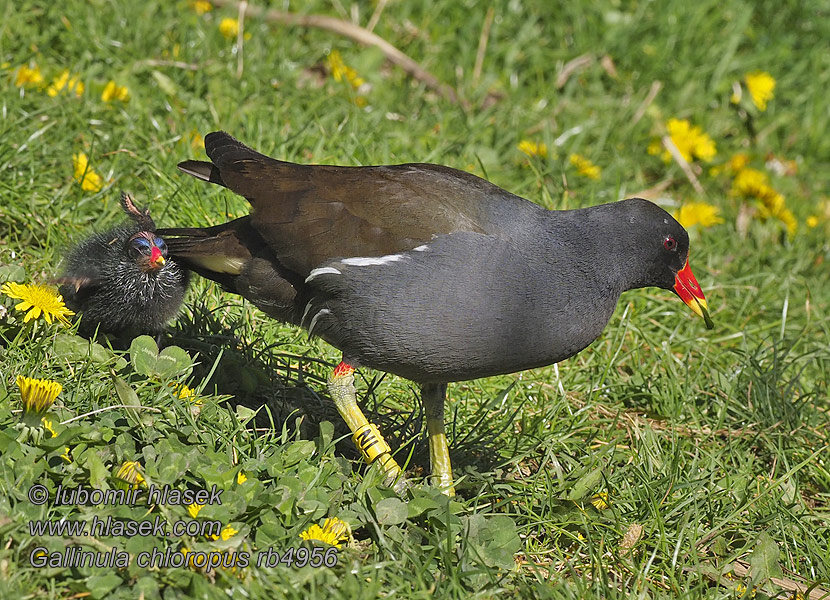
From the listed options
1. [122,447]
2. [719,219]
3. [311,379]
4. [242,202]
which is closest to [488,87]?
[719,219]

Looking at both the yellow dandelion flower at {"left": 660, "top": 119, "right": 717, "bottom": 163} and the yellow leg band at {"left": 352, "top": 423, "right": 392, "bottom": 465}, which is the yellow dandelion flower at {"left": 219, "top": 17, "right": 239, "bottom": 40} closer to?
the yellow dandelion flower at {"left": 660, "top": 119, "right": 717, "bottom": 163}

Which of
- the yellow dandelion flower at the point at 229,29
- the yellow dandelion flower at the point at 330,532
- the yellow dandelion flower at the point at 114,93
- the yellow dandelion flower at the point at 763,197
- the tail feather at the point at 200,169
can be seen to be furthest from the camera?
the yellow dandelion flower at the point at 763,197

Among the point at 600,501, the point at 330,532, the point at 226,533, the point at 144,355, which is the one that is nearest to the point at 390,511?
the point at 330,532

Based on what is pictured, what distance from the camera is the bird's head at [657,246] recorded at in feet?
11.0

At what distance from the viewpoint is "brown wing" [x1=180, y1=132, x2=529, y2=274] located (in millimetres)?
3158

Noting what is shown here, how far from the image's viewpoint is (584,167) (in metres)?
5.54

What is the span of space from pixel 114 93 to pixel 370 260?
231 cm

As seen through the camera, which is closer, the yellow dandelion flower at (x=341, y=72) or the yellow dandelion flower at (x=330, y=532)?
the yellow dandelion flower at (x=330, y=532)

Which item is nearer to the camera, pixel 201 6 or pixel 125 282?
pixel 125 282

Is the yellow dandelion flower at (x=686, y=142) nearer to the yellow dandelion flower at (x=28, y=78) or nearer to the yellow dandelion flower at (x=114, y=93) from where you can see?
the yellow dandelion flower at (x=114, y=93)

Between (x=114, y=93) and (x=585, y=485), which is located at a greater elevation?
(x=114, y=93)

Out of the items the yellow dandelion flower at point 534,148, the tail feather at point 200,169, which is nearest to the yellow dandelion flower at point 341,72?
the yellow dandelion flower at point 534,148

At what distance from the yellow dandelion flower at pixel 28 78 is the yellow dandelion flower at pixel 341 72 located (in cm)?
159

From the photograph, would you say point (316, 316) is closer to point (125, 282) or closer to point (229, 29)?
point (125, 282)
